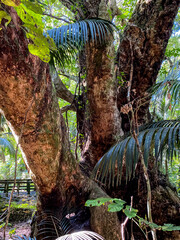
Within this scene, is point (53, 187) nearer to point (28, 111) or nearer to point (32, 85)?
point (28, 111)

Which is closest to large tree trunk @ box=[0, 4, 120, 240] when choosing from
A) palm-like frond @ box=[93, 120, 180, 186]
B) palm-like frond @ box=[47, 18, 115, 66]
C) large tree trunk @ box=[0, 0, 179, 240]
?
large tree trunk @ box=[0, 0, 179, 240]

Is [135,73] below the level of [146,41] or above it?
below

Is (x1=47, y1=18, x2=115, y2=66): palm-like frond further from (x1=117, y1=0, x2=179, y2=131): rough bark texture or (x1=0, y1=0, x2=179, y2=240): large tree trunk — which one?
(x1=117, y1=0, x2=179, y2=131): rough bark texture

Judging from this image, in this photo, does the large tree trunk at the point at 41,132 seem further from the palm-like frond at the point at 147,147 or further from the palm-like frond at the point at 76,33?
the palm-like frond at the point at 76,33

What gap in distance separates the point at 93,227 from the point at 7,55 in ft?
5.12

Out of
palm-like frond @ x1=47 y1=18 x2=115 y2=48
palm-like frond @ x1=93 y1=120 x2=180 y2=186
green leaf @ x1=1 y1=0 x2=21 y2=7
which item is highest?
palm-like frond @ x1=47 y1=18 x2=115 y2=48

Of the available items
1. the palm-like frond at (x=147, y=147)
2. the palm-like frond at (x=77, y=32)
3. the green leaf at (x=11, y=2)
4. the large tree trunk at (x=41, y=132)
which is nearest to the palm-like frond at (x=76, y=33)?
the palm-like frond at (x=77, y=32)

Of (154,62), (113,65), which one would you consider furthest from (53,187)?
(154,62)

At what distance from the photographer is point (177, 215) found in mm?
1859

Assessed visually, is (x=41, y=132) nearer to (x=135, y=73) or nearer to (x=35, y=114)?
(x=35, y=114)

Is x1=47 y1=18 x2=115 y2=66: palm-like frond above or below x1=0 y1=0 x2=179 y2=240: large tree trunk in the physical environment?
above

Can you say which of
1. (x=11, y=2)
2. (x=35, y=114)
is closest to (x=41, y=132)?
(x=35, y=114)

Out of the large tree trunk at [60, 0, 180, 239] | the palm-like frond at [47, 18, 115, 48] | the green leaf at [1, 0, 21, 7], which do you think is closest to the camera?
the green leaf at [1, 0, 21, 7]

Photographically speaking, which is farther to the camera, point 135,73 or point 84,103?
point 84,103
